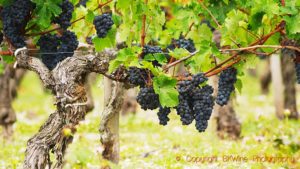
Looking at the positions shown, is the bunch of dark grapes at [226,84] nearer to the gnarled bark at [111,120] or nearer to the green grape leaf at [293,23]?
the green grape leaf at [293,23]

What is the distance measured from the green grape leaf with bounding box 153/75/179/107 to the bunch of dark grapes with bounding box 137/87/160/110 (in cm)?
23

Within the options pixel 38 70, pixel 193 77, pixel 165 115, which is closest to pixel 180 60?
pixel 193 77

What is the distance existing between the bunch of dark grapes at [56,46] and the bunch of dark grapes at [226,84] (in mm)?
1835

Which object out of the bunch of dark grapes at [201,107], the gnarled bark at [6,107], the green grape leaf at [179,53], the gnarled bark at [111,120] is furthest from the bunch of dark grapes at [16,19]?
the gnarled bark at [6,107]

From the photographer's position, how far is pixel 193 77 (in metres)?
6.49

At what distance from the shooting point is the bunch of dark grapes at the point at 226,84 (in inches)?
281

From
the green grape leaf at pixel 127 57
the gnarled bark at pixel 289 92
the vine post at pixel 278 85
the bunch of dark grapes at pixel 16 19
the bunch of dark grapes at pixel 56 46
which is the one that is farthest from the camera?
the gnarled bark at pixel 289 92

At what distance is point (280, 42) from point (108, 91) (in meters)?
2.41

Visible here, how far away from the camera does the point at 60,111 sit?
21.7ft

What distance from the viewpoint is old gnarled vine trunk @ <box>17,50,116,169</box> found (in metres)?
6.58

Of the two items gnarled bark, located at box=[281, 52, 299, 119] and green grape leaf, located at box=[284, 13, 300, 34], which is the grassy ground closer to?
gnarled bark, located at box=[281, 52, 299, 119]

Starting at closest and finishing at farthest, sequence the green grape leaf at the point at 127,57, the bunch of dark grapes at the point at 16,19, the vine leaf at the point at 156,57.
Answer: the green grape leaf at the point at 127,57 < the vine leaf at the point at 156,57 < the bunch of dark grapes at the point at 16,19

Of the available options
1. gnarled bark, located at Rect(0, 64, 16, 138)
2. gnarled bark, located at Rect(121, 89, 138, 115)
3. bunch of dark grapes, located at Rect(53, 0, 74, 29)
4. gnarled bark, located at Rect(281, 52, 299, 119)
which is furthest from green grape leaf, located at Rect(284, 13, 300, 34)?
gnarled bark, located at Rect(121, 89, 138, 115)

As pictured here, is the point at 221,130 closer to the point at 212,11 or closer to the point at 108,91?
the point at 108,91
